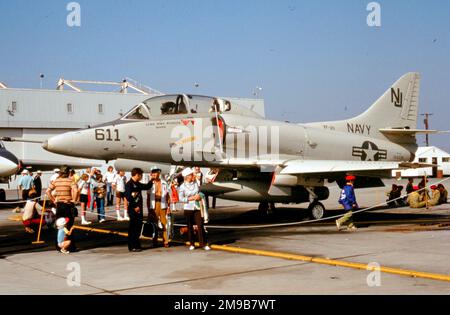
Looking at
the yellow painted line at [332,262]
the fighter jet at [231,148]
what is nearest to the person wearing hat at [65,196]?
the yellow painted line at [332,262]

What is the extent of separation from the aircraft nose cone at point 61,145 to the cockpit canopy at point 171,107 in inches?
69.6

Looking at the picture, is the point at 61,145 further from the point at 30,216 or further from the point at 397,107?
the point at 397,107

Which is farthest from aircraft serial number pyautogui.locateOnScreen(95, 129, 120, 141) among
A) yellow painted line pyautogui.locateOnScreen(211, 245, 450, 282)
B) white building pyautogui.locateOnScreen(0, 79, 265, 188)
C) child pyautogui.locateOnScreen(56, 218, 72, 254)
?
white building pyautogui.locateOnScreen(0, 79, 265, 188)

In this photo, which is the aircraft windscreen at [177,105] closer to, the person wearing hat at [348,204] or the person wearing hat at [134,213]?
the person wearing hat at [134,213]

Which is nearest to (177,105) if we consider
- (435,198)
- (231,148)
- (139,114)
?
Result: (139,114)

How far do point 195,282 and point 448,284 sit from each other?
3.61 meters

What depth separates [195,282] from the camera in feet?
→ 26.7

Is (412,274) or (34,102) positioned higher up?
(34,102)

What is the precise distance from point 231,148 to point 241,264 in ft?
23.7

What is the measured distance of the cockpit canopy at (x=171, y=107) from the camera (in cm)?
1572

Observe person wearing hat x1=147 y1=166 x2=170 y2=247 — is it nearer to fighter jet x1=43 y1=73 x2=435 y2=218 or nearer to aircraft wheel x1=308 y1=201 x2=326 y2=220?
fighter jet x1=43 y1=73 x2=435 y2=218

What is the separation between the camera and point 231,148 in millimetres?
16516
